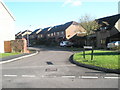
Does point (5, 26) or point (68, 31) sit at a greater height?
point (68, 31)

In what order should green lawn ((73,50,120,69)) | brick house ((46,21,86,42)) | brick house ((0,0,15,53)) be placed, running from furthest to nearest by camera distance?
1. brick house ((46,21,86,42))
2. brick house ((0,0,15,53))
3. green lawn ((73,50,120,69))

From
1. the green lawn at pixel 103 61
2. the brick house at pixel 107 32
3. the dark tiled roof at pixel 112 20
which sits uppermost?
the dark tiled roof at pixel 112 20

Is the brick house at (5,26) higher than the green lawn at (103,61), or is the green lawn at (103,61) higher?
the brick house at (5,26)

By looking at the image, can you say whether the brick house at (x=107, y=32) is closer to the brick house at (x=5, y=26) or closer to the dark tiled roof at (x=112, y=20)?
the dark tiled roof at (x=112, y=20)

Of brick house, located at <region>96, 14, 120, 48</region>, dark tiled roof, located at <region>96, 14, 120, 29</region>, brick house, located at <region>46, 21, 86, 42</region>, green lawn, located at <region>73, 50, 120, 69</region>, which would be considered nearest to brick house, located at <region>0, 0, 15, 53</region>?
green lawn, located at <region>73, 50, 120, 69</region>

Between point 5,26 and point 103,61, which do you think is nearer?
point 103,61

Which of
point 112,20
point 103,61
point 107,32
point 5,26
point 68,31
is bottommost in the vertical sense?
point 103,61

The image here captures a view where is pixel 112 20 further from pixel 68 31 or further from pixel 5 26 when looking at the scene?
pixel 5 26

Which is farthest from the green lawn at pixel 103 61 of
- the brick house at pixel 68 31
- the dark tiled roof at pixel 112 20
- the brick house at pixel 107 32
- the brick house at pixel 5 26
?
the brick house at pixel 68 31

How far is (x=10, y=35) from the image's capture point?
105 ft

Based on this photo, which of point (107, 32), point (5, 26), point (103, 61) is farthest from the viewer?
point (107, 32)

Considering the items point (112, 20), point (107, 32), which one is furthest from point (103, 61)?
point (112, 20)

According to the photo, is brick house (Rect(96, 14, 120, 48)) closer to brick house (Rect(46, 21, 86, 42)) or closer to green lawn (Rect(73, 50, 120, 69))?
brick house (Rect(46, 21, 86, 42))

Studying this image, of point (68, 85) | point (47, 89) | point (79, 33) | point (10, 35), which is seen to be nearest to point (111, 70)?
point (68, 85)
